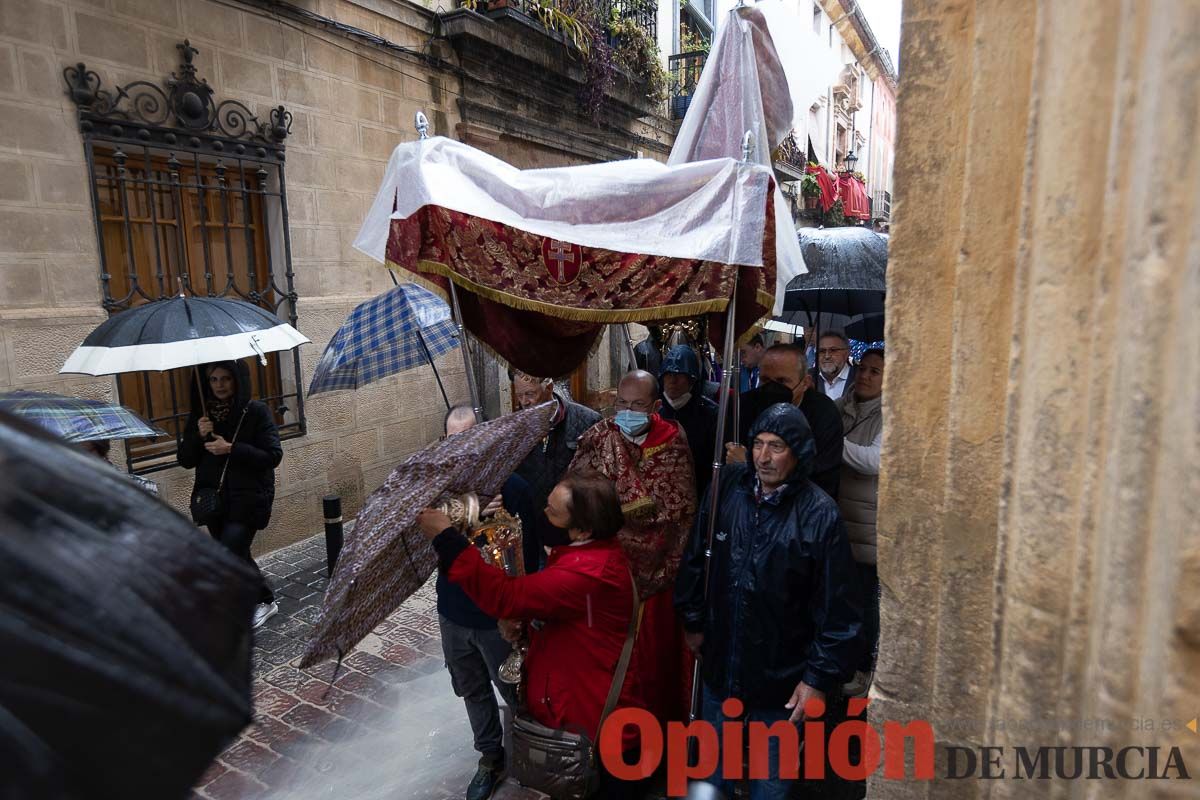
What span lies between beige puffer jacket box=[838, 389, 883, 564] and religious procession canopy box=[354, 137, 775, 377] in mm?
995

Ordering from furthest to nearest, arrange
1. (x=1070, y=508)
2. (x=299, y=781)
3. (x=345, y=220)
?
1. (x=345, y=220)
2. (x=299, y=781)
3. (x=1070, y=508)

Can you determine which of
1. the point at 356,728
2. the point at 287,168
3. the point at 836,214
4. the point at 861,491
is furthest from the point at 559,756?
the point at 836,214

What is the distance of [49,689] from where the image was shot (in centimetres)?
73

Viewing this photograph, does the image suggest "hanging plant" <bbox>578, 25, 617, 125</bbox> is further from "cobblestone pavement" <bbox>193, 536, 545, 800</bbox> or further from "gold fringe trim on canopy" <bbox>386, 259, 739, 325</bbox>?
"cobblestone pavement" <bbox>193, 536, 545, 800</bbox>

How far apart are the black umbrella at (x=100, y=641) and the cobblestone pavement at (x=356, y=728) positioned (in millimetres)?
2748

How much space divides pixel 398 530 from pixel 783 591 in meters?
1.41

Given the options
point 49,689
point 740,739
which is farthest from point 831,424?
point 49,689

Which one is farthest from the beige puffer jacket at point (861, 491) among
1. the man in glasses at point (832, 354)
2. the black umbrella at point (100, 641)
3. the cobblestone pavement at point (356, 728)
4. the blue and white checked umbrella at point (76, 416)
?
the blue and white checked umbrella at point (76, 416)

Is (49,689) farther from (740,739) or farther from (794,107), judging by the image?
(794,107)

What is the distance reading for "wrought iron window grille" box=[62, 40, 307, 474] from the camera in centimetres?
520

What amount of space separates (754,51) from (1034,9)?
2.56 m

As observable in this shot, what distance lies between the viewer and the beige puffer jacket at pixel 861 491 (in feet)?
12.1

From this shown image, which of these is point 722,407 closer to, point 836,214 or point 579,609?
point 579,609

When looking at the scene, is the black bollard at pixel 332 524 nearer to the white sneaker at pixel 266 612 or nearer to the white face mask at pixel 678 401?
the white sneaker at pixel 266 612
